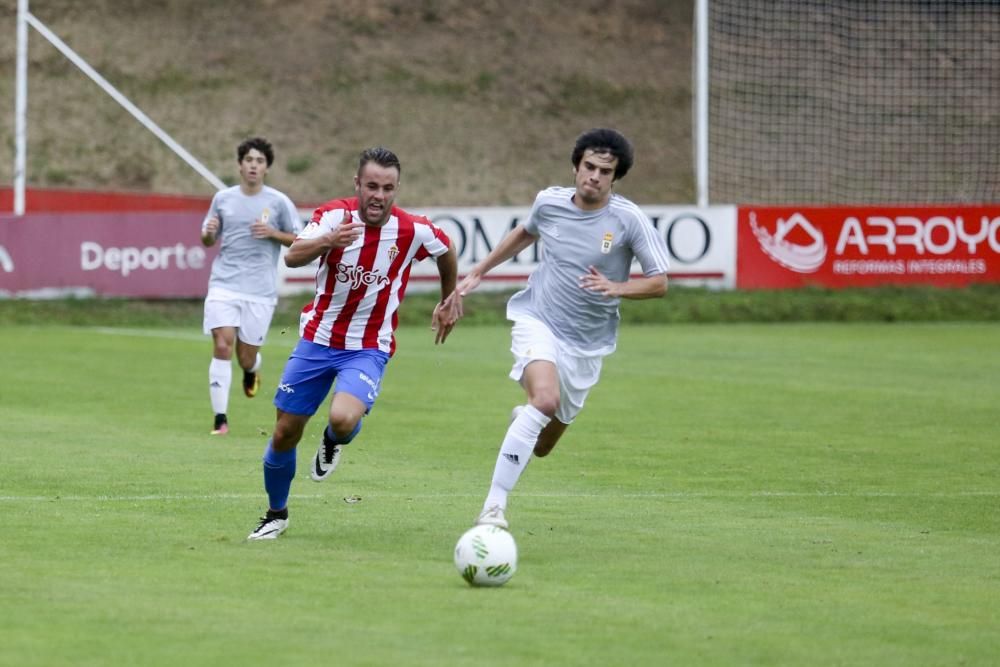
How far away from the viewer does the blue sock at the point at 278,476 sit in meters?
8.88

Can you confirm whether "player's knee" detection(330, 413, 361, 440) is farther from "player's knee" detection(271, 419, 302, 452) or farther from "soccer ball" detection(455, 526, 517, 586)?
"soccer ball" detection(455, 526, 517, 586)

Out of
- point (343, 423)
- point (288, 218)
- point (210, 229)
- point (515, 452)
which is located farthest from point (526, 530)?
point (288, 218)

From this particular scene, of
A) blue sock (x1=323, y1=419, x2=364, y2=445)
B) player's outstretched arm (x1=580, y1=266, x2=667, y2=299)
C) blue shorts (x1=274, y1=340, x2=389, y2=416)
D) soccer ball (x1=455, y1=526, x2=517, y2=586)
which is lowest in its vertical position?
soccer ball (x1=455, y1=526, x2=517, y2=586)

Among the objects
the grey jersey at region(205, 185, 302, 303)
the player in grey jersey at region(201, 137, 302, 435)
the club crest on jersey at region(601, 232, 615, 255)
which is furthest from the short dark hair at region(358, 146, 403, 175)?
the grey jersey at region(205, 185, 302, 303)

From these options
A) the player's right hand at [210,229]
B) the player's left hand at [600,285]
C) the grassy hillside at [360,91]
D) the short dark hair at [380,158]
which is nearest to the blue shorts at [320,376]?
the short dark hair at [380,158]

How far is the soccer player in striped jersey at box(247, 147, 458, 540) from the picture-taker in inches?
351

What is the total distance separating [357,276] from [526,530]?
1647mm

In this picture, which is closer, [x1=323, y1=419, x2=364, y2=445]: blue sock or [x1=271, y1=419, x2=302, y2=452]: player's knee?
[x1=271, y1=419, x2=302, y2=452]: player's knee

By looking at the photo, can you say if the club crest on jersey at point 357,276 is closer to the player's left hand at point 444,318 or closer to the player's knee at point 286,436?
the player's left hand at point 444,318

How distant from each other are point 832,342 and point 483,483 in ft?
47.8

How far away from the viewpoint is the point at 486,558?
24.3 feet

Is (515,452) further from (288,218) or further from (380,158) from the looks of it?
(288,218)

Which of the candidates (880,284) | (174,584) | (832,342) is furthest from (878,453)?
(880,284)

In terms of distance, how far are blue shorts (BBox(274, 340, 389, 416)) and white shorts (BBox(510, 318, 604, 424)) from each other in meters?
0.78
